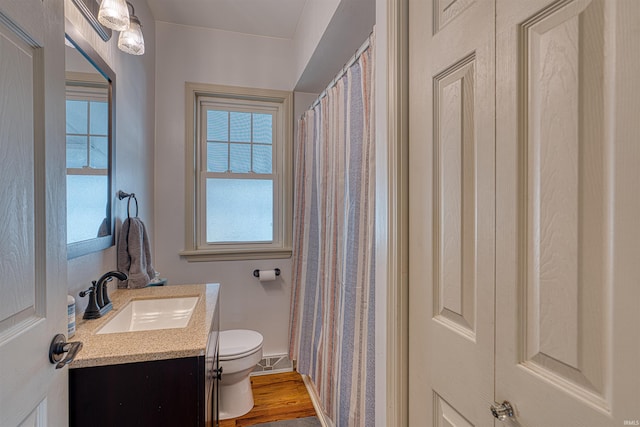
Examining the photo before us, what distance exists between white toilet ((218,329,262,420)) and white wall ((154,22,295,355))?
0.46 meters

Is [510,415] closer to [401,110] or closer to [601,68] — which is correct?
[601,68]

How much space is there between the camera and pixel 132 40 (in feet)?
4.75

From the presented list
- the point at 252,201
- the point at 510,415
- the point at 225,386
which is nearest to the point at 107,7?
the point at 252,201

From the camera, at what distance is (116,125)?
157 centimetres

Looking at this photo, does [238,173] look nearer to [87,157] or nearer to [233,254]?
[233,254]

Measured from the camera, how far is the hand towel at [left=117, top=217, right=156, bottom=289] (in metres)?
1.64

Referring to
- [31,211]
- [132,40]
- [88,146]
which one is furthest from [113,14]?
[31,211]

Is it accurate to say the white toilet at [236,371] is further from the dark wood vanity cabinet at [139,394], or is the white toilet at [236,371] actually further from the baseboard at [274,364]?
the dark wood vanity cabinet at [139,394]

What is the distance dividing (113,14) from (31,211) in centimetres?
96

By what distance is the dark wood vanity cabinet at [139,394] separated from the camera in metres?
0.90

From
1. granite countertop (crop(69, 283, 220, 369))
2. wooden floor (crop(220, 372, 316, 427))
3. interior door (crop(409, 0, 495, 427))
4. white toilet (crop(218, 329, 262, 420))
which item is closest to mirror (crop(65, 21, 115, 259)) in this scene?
granite countertop (crop(69, 283, 220, 369))

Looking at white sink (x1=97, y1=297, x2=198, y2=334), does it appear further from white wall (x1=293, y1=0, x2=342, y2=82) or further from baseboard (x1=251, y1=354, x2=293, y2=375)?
white wall (x1=293, y1=0, x2=342, y2=82)

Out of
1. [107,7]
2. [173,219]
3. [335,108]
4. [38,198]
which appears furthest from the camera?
[173,219]

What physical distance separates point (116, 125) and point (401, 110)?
4.63 feet
